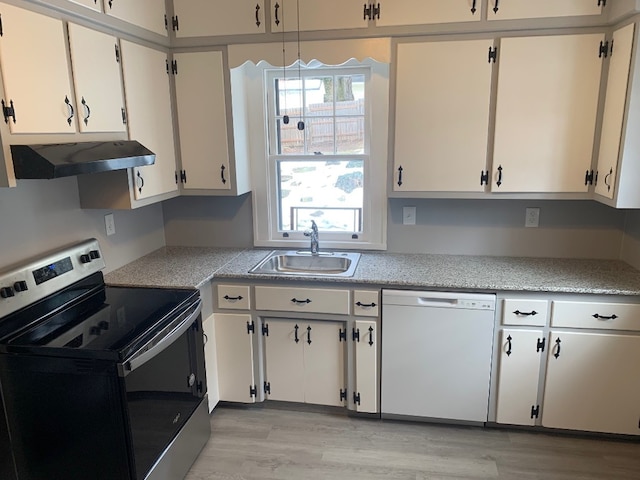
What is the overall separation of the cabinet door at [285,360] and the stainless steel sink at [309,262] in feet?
1.26

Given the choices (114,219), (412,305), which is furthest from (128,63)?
(412,305)

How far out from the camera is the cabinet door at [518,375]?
2463 millimetres

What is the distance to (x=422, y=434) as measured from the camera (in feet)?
8.64

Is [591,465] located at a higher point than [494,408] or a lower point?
lower

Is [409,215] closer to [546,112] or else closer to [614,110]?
[546,112]

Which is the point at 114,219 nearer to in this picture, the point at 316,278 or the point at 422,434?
the point at 316,278

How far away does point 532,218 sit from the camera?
2.85 m

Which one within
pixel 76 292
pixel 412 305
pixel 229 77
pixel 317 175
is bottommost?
pixel 412 305

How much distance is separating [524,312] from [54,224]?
239cm

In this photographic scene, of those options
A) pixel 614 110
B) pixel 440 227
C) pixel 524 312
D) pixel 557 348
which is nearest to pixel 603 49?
pixel 614 110

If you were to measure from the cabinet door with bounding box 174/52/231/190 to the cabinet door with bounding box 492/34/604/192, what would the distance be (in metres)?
1.57

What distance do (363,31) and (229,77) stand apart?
81cm

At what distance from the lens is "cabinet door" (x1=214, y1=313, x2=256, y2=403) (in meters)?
2.75

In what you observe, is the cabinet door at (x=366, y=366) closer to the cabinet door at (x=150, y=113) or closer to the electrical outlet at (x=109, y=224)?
the cabinet door at (x=150, y=113)
